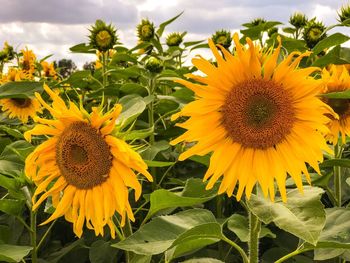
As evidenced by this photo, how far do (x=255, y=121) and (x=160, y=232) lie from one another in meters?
0.39

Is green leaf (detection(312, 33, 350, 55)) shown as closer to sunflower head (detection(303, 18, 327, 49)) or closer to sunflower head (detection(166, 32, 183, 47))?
sunflower head (detection(303, 18, 327, 49))

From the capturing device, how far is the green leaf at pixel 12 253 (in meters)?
1.68

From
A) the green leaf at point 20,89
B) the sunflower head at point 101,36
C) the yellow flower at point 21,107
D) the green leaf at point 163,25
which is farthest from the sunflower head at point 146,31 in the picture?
the green leaf at point 20,89

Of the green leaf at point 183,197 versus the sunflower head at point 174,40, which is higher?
the sunflower head at point 174,40

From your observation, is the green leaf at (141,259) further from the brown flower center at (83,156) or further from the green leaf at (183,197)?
the brown flower center at (83,156)

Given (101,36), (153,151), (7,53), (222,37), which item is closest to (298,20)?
(222,37)

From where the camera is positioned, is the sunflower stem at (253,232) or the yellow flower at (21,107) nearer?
the sunflower stem at (253,232)

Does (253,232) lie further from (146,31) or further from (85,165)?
(146,31)

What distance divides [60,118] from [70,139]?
64 mm

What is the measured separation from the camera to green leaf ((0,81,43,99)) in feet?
7.30

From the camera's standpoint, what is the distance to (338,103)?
7.37 feet

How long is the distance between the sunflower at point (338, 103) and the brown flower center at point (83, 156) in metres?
0.88

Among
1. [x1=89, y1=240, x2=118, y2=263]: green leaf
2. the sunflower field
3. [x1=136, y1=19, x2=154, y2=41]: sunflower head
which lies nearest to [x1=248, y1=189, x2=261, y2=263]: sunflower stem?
the sunflower field

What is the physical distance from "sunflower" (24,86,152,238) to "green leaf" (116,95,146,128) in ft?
0.15
